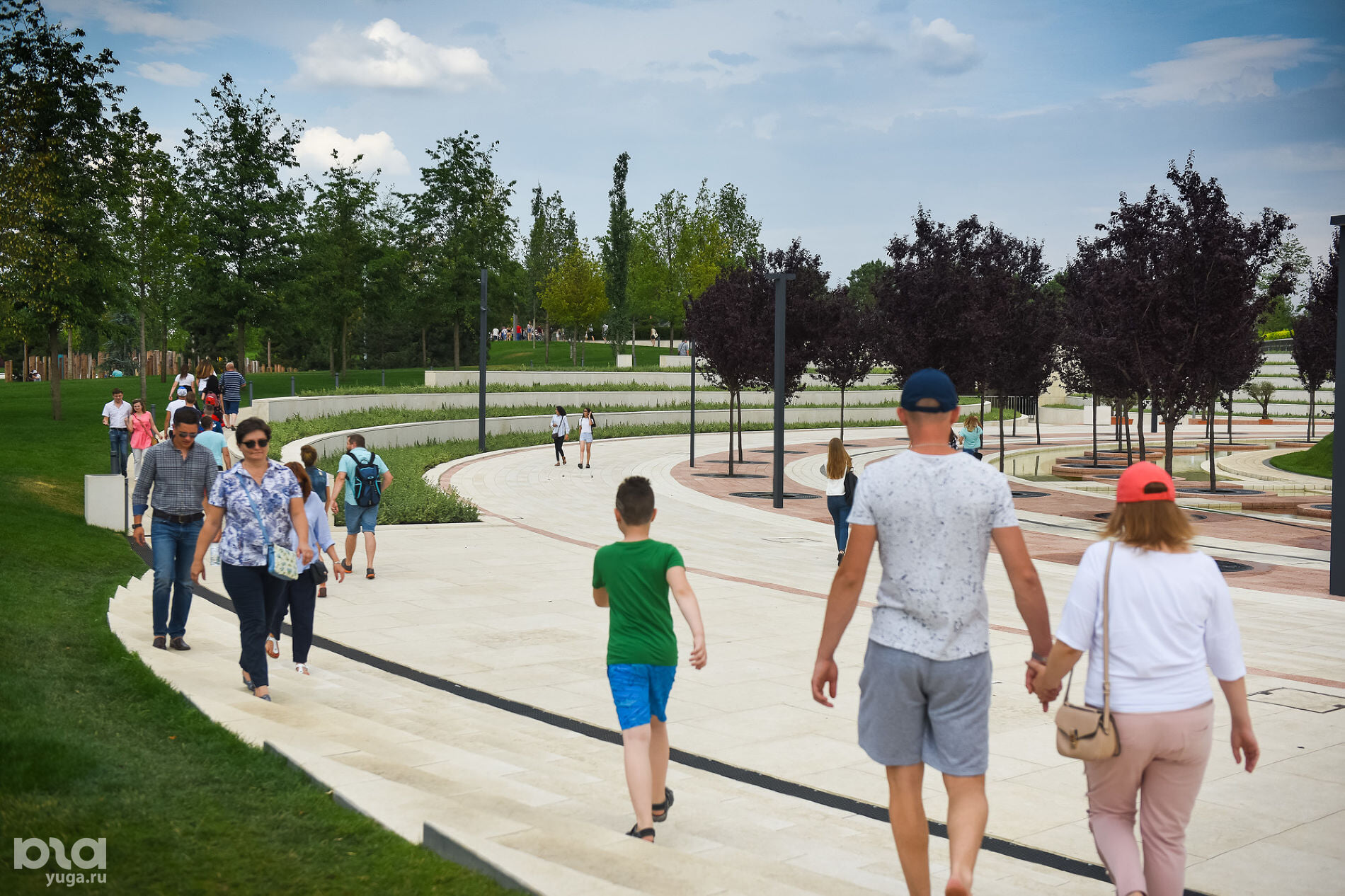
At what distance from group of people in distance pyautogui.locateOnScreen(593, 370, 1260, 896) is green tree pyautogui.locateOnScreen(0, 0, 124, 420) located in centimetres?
1887

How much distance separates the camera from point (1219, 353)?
17.2 meters

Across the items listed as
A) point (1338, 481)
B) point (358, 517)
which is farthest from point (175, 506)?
point (1338, 481)

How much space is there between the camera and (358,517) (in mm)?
13305

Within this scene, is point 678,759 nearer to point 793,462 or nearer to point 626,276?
point 793,462

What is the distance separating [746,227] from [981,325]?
6491 centimetres

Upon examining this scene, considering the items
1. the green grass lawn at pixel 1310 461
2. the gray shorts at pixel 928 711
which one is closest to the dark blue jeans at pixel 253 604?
the gray shorts at pixel 928 711

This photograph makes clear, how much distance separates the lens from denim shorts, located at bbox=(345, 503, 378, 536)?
43.3 ft

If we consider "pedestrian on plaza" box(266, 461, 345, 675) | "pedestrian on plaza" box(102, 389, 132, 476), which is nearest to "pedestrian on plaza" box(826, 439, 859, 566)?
"pedestrian on plaza" box(266, 461, 345, 675)

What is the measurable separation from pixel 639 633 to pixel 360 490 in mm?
8961

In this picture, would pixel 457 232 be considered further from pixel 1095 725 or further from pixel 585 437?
pixel 1095 725

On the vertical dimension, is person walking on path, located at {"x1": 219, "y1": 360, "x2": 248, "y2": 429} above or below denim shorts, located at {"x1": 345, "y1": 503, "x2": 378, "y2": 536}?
above

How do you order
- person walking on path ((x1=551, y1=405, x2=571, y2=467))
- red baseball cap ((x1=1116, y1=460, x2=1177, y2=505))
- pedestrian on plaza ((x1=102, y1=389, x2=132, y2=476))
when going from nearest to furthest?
red baseball cap ((x1=1116, y1=460, x2=1177, y2=505)) < pedestrian on plaza ((x1=102, y1=389, x2=132, y2=476)) < person walking on path ((x1=551, y1=405, x2=571, y2=467))

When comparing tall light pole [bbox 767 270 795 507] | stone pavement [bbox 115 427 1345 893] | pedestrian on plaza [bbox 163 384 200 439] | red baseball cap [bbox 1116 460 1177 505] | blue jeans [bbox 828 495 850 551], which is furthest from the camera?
tall light pole [bbox 767 270 795 507]

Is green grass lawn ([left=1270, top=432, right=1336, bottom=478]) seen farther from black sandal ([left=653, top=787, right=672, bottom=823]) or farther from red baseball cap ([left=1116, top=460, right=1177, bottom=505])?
red baseball cap ([left=1116, top=460, right=1177, bottom=505])
